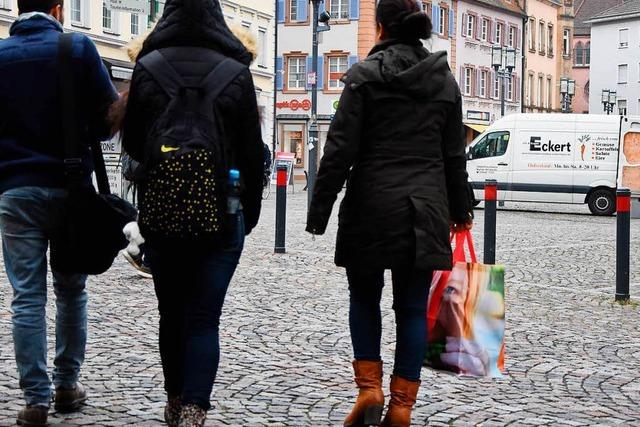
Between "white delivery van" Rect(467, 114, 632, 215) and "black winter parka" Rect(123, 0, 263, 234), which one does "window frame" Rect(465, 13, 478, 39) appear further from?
"black winter parka" Rect(123, 0, 263, 234)

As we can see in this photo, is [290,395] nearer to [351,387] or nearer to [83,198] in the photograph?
[351,387]

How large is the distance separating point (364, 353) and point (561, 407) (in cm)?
124

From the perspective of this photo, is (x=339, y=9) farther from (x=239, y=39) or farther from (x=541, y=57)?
(x=239, y=39)

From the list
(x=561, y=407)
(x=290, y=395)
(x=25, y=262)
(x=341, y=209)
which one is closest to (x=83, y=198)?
(x=25, y=262)

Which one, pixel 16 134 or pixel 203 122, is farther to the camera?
A: pixel 16 134

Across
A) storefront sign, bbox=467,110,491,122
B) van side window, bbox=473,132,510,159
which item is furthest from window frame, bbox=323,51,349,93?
van side window, bbox=473,132,510,159

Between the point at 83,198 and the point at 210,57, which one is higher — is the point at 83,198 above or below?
below

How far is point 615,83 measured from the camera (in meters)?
88.6

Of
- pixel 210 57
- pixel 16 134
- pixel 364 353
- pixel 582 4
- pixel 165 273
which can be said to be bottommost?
pixel 364 353

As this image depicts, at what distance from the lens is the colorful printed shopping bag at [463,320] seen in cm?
536

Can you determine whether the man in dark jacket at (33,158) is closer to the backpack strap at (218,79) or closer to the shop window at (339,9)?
the backpack strap at (218,79)

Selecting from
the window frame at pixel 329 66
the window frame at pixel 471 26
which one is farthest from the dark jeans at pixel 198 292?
the window frame at pixel 471 26

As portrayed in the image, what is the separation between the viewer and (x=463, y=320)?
5.36 m

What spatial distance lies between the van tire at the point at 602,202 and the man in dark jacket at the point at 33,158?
24829 millimetres
